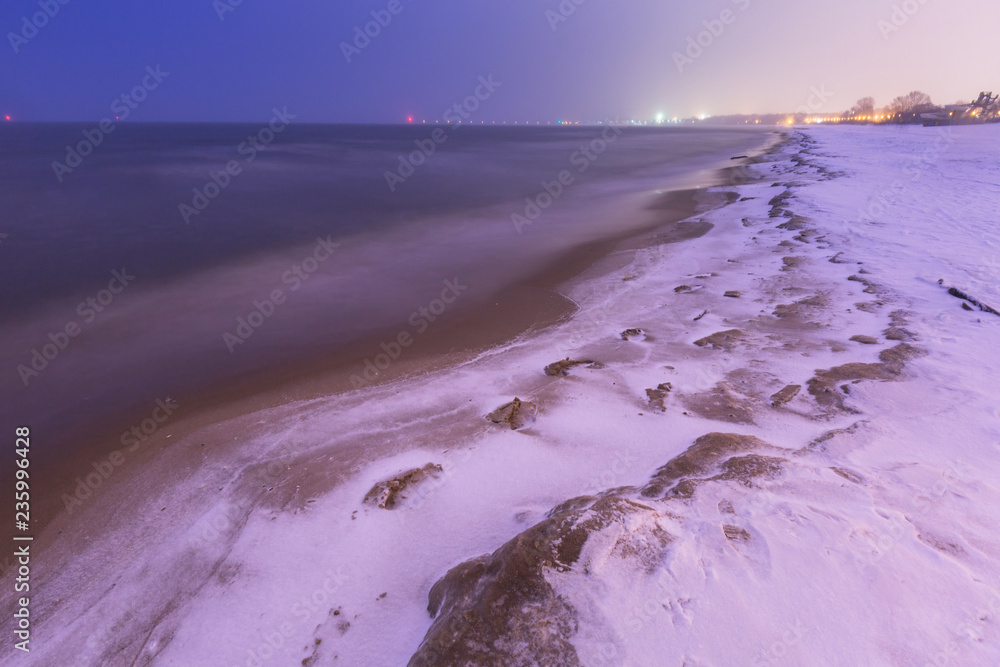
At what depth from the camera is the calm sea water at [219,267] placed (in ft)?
24.2

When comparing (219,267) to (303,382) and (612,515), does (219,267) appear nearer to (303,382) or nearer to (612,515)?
(303,382)

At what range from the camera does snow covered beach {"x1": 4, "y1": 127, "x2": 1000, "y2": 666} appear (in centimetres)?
258

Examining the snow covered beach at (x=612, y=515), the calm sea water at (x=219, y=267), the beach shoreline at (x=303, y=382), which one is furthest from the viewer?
the calm sea water at (x=219, y=267)

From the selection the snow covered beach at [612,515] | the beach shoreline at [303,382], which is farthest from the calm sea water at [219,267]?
the snow covered beach at [612,515]

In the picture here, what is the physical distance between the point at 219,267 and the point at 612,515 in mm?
13784

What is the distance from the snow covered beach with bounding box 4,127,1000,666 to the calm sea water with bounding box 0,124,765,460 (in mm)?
2925

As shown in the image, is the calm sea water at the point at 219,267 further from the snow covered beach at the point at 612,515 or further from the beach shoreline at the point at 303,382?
the snow covered beach at the point at 612,515

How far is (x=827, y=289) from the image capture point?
27.5 ft

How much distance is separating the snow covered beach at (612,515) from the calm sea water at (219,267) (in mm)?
2925

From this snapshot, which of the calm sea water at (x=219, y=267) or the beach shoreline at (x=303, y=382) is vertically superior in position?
the calm sea water at (x=219, y=267)

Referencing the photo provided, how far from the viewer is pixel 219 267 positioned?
13031 millimetres

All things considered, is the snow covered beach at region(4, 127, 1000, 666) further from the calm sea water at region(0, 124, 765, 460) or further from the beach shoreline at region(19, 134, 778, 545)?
the calm sea water at region(0, 124, 765, 460)

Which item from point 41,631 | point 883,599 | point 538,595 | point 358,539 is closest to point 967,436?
point 883,599

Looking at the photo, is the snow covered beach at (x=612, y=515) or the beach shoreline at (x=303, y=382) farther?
the beach shoreline at (x=303, y=382)
